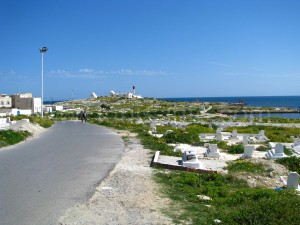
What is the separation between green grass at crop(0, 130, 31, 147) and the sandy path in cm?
941

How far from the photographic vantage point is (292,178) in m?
10.7

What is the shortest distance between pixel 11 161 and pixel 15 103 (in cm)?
7226

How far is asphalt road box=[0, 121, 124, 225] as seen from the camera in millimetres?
8023

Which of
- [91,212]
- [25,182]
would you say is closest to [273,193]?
[91,212]

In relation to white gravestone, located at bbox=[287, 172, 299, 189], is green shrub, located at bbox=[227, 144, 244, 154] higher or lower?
lower

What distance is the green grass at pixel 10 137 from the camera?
20241 millimetres

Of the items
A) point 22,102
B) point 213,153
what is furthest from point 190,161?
point 22,102

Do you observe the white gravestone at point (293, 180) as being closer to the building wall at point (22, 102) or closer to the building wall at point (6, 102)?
the building wall at point (22, 102)

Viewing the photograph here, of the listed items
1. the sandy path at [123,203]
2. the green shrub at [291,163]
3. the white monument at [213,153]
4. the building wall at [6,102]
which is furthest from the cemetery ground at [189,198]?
the building wall at [6,102]

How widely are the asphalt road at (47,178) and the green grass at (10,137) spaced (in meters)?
0.92

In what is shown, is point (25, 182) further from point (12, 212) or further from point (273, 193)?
point (273, 193)

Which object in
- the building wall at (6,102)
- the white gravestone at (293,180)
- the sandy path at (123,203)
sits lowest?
the building wall at (6,102)

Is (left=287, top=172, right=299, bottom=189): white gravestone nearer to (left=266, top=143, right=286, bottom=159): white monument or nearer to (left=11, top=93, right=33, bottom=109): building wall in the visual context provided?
(left=266, top=143, right=286, bottom=159): white monument

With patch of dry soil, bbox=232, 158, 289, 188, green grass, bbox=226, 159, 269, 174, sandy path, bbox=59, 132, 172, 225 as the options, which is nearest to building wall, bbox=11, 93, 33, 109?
green grass, bbox=226, 159, 269, 174
